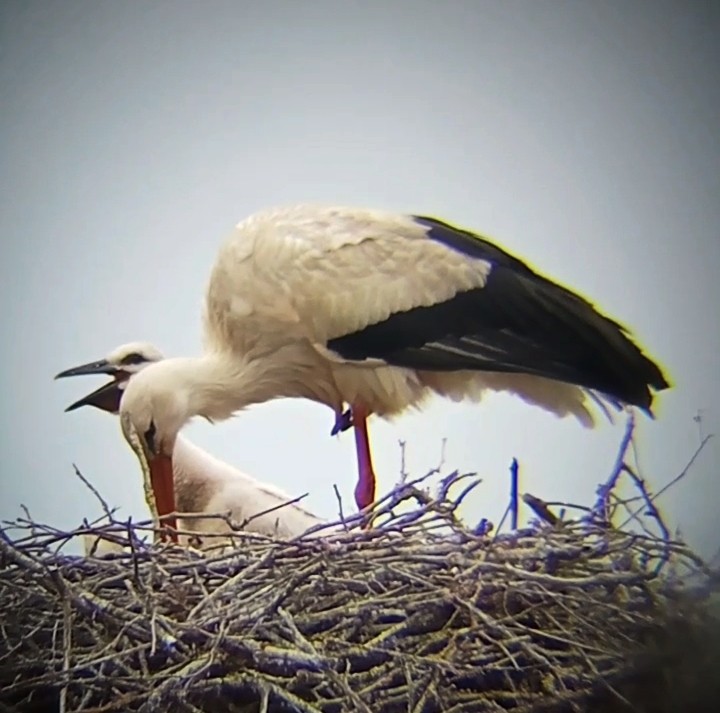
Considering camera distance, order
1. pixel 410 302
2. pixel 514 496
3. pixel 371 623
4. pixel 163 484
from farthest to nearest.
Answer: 1. pixel 163 484
2. pixel 410 302
3. pixel 514 496
4. pixel 371 623

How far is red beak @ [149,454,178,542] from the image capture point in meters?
1.54

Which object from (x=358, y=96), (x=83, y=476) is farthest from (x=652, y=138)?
(x=83, y=476)

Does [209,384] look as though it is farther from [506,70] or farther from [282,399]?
[506,70]

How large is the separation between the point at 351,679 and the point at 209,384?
553 millimetres

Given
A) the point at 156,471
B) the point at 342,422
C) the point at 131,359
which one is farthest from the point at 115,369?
→ the point at 342,422

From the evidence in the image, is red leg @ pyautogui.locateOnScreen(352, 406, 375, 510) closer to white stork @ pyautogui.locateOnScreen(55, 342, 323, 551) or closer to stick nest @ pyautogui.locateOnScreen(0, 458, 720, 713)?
white stork @ pyautogui.locateOnScreen(55, 342, 323, 551)

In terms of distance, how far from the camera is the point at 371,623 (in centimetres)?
120

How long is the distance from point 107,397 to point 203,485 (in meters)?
0.18

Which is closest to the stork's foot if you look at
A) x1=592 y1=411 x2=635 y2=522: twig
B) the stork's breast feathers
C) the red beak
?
the stork's breast feathers

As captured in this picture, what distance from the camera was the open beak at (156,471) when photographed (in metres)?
1.54

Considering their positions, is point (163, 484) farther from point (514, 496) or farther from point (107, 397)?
point (514, 496)

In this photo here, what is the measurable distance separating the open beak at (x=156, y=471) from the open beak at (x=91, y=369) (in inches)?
2.9

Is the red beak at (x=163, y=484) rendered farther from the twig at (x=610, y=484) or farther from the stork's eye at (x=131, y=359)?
the twig at (x=610, y=484)

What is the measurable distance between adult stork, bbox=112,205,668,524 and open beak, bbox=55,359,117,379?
51 mm
